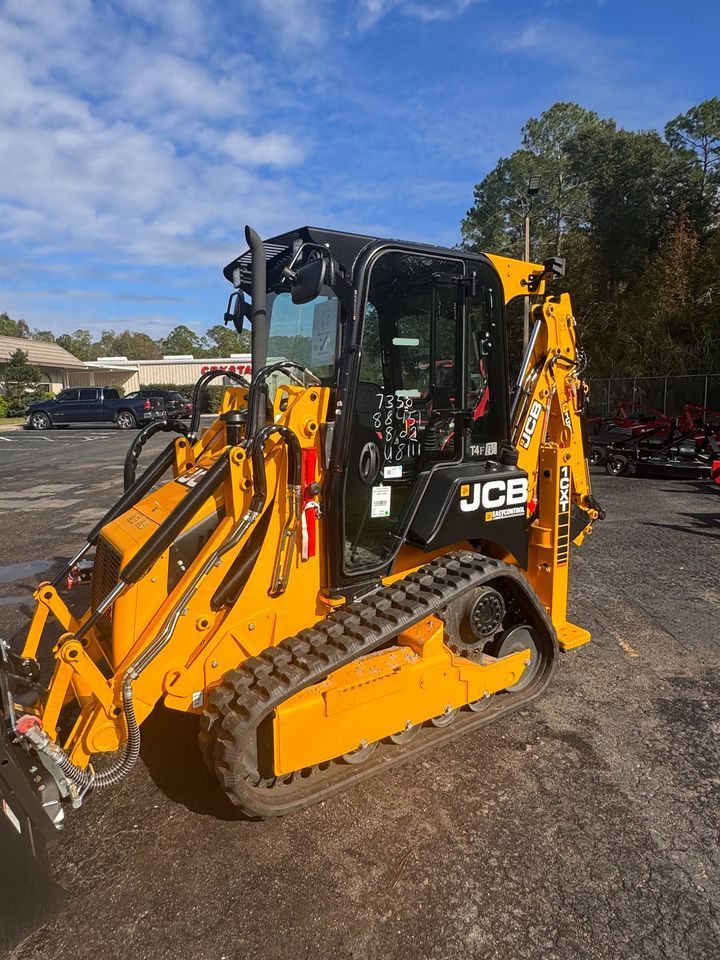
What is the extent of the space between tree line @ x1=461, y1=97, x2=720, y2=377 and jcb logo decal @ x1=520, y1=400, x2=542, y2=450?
16705 mm

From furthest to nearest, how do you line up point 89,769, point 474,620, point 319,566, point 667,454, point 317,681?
1. point 667,454
2. point 474,620
3. point 319,566
4. point 317,681
5. point 89,769

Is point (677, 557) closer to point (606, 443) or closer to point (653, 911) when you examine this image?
point (653, 911)

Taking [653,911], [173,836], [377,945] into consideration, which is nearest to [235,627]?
[173,836]

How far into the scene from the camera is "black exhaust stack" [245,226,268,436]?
2980 mm

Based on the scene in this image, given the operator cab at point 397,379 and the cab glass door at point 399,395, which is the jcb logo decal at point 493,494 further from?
the cab glass door at point 399,395

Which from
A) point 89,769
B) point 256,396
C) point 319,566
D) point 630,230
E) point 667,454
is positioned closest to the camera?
point 89,769

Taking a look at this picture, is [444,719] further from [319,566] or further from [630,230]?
[630,230]

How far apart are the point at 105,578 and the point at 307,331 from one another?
1.70 metres

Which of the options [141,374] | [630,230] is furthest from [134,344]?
[630,230]

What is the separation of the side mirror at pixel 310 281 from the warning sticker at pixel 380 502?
1065 mm

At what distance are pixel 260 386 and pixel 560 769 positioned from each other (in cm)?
250

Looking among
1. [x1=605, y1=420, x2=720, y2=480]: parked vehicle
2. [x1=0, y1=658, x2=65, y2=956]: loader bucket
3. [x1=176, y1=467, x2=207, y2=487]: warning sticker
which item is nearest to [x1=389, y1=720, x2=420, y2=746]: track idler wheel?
[x1=0, y1=658, x2=65, y2=956]: loader bucket

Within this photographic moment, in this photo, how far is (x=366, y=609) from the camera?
10.4 ft

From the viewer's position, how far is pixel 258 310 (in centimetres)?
308
